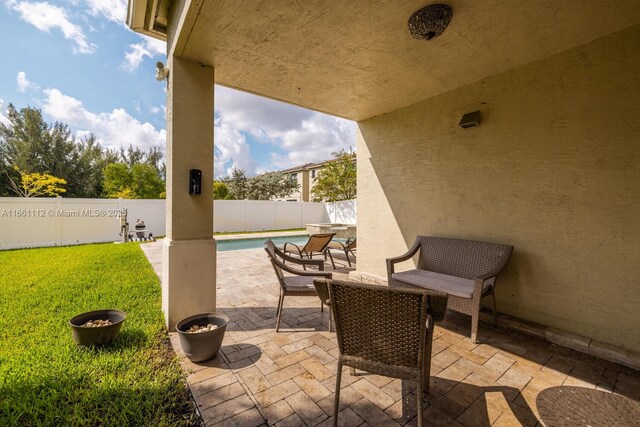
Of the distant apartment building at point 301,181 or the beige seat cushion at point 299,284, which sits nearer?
the beige seat cushion at point 299,284

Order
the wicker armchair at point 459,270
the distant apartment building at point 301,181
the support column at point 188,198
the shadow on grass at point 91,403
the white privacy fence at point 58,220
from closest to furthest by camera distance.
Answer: the shadow on grass at point 91,403
the wicker armchair at point 459,270
the support column at point 188,198
the white privacy fence at point 58,220
the distant apartment building at point 301,181

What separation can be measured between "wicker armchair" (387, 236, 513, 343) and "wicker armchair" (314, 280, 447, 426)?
4.61 ft

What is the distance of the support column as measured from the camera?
9.93 ft

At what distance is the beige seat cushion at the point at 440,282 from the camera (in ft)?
9.79

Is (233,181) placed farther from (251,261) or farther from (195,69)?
(195,69)

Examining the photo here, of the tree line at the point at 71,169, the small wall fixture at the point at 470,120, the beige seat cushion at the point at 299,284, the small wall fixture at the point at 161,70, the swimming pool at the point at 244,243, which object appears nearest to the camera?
the beige seat cushion at the point at 299,284

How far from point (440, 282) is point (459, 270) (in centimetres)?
50

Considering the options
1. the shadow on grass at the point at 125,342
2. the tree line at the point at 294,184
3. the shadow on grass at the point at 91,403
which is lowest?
the shadow on grass at the point at 91,403

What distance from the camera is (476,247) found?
3.49 meters

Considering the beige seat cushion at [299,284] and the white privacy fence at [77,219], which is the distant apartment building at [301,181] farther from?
the beige seat cushion at [299,284]

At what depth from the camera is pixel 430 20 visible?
2295 millimetres

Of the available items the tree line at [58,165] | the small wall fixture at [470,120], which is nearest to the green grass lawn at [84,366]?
the small wall fixture at [470,120]

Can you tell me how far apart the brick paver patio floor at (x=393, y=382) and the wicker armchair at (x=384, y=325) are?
39cm

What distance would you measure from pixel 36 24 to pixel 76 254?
674cm
